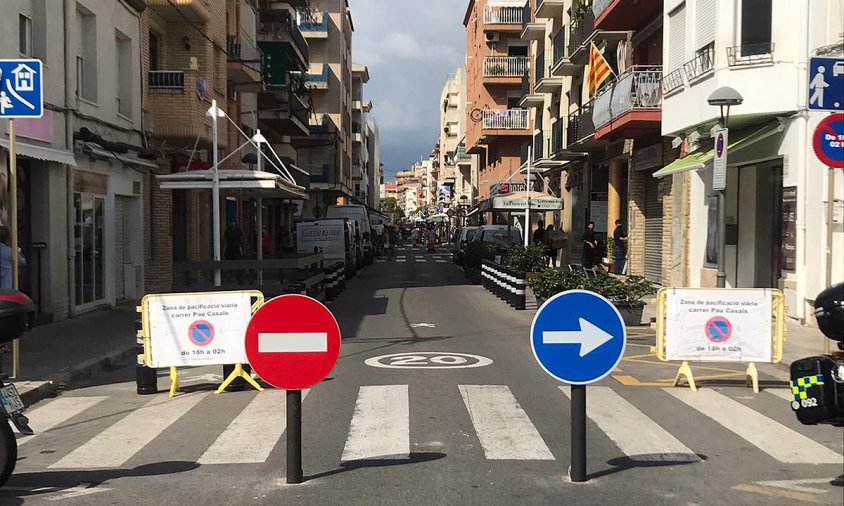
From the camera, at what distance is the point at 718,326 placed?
342 inches

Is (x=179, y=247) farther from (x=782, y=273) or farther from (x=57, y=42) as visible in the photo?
(x=782, y=273)

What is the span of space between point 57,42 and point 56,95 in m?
0.95

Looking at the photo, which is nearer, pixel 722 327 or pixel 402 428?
pixel 402 428

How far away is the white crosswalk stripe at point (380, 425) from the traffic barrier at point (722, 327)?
2.91m

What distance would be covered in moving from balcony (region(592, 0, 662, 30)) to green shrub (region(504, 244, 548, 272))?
706cm

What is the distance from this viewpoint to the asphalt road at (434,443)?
205 inches

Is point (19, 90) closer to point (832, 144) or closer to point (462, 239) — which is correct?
point (832, 144)

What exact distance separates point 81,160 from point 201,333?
8815 mm

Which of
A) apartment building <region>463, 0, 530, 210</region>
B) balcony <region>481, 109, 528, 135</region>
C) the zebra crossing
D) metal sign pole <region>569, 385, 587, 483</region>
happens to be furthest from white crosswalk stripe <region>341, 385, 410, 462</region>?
apartment building <region>463, 0, 530, 210</region>

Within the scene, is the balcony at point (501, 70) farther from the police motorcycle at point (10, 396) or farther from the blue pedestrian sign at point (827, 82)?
the police motorcycle at point (10, 396)

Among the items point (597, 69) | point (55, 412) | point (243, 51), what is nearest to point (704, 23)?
point (597, 69)

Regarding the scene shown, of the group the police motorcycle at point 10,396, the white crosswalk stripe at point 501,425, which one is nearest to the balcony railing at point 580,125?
the white crosswalk stripe at point 501,425

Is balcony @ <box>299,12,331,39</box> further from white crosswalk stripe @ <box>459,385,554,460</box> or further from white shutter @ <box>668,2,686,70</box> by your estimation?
white crosswalk stripe @ <box>459,385,554,460</box>

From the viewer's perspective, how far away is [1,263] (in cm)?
1112
